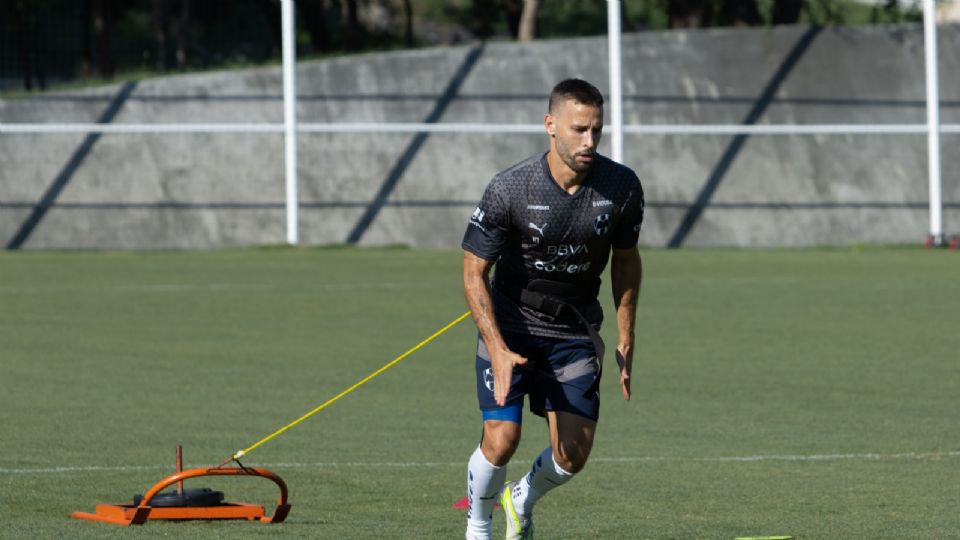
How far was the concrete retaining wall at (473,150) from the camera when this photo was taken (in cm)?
3488

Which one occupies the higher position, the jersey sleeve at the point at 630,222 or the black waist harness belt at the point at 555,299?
the jersey sleeve at the point at 630,222

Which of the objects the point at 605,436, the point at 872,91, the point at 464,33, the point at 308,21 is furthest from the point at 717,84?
the point at 605,436

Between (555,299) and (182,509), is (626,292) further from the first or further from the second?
(182,509)

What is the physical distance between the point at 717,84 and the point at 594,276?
29.7m

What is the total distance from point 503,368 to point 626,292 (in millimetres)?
796

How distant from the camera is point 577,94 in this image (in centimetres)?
795

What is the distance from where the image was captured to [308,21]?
44781 millimetres

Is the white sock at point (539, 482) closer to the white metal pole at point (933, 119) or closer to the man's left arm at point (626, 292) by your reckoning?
the man's left arm at point (626, 292)

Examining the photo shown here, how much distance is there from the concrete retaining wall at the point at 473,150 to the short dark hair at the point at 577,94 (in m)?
27.4

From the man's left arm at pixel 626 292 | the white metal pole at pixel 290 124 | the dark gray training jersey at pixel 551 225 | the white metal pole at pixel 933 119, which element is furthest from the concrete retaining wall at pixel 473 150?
the dark gray training jersey at pixel 551 225

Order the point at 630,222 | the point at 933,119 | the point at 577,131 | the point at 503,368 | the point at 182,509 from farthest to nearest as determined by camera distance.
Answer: the point at 933,119 < the point at 182,509 < the point at 630,222 < the point at 503,368 < the point at 577,131

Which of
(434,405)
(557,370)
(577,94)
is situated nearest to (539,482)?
(557,370)

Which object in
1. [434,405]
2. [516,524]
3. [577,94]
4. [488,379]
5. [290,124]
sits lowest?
[434,405]

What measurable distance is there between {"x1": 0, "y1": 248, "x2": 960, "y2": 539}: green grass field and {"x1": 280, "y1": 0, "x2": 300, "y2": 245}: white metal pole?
211 inches
